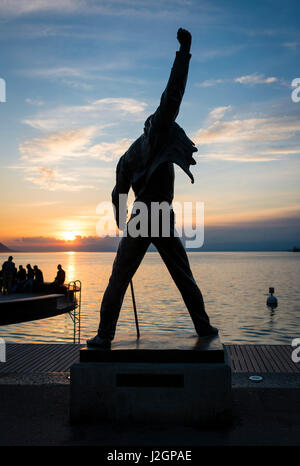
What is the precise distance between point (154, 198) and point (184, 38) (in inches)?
69.0

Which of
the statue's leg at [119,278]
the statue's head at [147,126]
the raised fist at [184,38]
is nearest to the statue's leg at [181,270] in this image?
the statue's leg at [119,278]

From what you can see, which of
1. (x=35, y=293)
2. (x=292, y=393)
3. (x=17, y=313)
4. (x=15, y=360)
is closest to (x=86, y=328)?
(x=17, y=313)

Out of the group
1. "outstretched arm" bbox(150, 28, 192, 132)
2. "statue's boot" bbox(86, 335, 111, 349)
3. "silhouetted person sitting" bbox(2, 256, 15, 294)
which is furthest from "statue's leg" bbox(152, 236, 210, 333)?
"silhouetted person sitting" bbox(2, 256, 15, 294)

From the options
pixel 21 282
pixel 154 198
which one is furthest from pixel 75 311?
pixel 154 198

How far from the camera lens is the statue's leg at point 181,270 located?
5.12 metres

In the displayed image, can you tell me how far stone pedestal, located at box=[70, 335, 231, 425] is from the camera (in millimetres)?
4504

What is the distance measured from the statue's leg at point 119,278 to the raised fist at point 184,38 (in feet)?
7.02

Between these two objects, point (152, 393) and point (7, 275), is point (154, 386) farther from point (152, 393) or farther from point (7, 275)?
point (7, 275)

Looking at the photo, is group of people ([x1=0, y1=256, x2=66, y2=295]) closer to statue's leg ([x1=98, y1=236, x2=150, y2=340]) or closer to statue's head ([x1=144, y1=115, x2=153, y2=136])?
statue's leg ([x1=98, y1=236, x2=150, y2=340])

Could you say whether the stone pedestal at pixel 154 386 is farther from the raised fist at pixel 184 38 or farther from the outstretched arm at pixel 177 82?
the raised fist at pixel 184 38

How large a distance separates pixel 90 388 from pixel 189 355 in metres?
1.10

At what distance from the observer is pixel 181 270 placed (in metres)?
5.14

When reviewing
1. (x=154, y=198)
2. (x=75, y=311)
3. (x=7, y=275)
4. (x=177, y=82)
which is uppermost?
(x=177, y=82)
